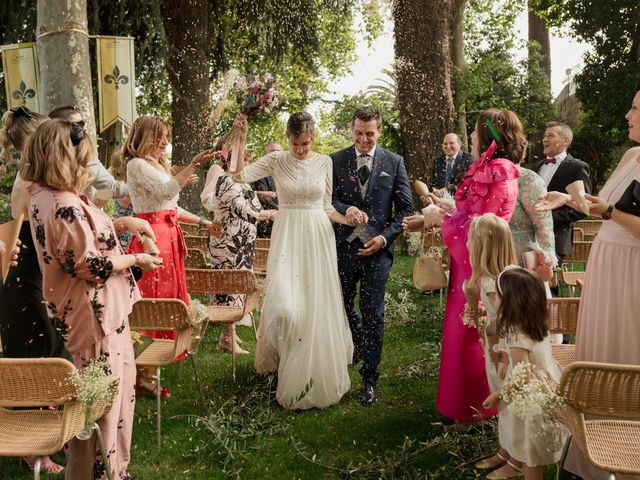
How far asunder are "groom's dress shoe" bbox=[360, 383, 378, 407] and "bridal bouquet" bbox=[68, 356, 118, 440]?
2576 millimetres

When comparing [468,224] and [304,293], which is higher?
[468,224]

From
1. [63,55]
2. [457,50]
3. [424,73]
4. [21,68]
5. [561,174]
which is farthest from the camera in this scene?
[457,50]

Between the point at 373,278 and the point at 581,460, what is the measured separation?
82.3 inches

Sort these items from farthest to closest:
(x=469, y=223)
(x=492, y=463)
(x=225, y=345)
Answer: (x=225, y=345) < (x=469, y=223) < (x=492, y=463)

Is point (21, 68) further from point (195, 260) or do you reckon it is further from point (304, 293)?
point (304, 293)

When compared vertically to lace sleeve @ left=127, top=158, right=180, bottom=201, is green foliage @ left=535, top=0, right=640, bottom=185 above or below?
above

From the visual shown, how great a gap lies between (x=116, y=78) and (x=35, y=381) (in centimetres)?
623

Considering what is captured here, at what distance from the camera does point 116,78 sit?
8383mm

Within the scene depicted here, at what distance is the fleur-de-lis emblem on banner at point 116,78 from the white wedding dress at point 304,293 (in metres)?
3.73

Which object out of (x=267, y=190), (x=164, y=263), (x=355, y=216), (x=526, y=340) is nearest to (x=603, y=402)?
(x=526, y=340)

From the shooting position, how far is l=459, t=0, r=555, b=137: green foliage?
A: 22.9 metres

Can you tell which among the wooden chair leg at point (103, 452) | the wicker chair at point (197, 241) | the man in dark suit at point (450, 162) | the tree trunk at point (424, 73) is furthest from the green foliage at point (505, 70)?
the wooden chair leg at point (103, 452)

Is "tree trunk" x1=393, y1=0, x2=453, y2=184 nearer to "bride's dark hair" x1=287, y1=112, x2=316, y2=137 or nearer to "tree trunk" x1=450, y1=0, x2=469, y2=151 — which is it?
"tree trunk" x1=450, y1=0, x2=469, y2=151

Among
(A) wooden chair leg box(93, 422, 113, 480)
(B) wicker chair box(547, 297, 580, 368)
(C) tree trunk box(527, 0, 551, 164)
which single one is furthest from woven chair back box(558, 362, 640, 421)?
(C) tree trunk box(527, 0, 551, 164)
